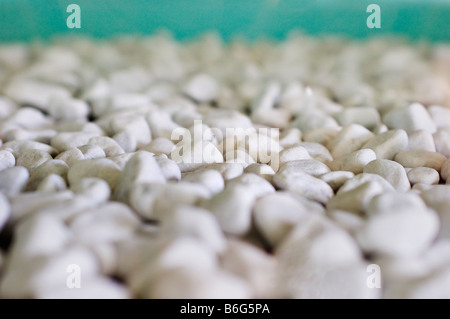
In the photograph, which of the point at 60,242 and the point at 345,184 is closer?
the point at 60,242

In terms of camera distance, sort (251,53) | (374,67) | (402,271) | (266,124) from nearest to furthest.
Answer: (402,271) < (266,124) < (374,67) < (251,53)

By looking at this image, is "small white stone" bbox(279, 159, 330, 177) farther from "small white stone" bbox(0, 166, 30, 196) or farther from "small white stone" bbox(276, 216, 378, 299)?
"small white stone" bbox(0, 166, 30, 196)

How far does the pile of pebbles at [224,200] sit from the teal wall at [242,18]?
59 centimetres

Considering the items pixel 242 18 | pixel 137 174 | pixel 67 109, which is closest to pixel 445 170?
pixel 137 174

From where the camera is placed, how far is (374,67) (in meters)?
1.11

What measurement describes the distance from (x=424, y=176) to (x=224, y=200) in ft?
0.87

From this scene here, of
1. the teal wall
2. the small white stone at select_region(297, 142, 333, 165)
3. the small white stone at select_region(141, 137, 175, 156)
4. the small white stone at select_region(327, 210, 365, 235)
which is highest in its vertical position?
the teal wall

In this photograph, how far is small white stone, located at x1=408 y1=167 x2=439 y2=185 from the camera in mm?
493

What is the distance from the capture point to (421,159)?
0.53m

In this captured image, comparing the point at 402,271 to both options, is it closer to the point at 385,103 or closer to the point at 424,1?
the point at 385,103

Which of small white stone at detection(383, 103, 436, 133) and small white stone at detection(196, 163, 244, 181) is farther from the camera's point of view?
small white stone at detection(383, 103, 436, 133)

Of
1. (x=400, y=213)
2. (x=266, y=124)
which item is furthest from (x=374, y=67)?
(x=400, y=213)

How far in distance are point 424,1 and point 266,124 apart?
1023mm

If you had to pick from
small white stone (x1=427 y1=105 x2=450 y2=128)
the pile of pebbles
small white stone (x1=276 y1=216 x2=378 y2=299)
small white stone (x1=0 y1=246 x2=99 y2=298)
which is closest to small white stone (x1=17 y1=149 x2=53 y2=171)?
the pile of pebbles
